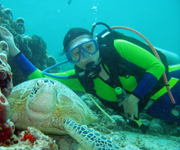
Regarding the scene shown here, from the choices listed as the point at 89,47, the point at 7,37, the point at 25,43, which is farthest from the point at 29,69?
the point at 25,43

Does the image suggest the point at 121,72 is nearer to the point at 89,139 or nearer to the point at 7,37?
the point at 89,139

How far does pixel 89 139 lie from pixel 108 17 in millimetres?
109130

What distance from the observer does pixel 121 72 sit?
253 cm

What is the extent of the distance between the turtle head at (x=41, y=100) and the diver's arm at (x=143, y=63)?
166cm

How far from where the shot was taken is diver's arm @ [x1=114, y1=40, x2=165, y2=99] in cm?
239

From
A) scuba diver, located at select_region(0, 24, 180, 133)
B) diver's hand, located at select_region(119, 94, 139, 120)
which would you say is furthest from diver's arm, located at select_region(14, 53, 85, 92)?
diver's hand, located at select_region(119, 94, 139, 120)

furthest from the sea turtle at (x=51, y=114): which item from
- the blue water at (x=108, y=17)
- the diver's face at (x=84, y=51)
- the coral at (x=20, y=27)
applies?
the blue water at (x=108, y=17)

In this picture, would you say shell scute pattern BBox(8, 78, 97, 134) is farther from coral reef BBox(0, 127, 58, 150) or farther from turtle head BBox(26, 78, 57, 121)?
coral reef BBox(0, 127, 58, 150)

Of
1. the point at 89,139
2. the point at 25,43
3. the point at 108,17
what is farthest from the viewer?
the point at 108,17

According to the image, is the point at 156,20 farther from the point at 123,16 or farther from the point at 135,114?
the point at 135,114

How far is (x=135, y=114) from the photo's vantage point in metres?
2.49

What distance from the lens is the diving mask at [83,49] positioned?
262 cm

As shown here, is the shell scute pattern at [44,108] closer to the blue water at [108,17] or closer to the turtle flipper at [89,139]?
the turtle flipper at [89,139]

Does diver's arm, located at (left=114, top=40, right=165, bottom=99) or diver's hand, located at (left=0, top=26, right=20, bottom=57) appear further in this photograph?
diver's hand, located at (left=0, top=26, right=20, bottom=57)
